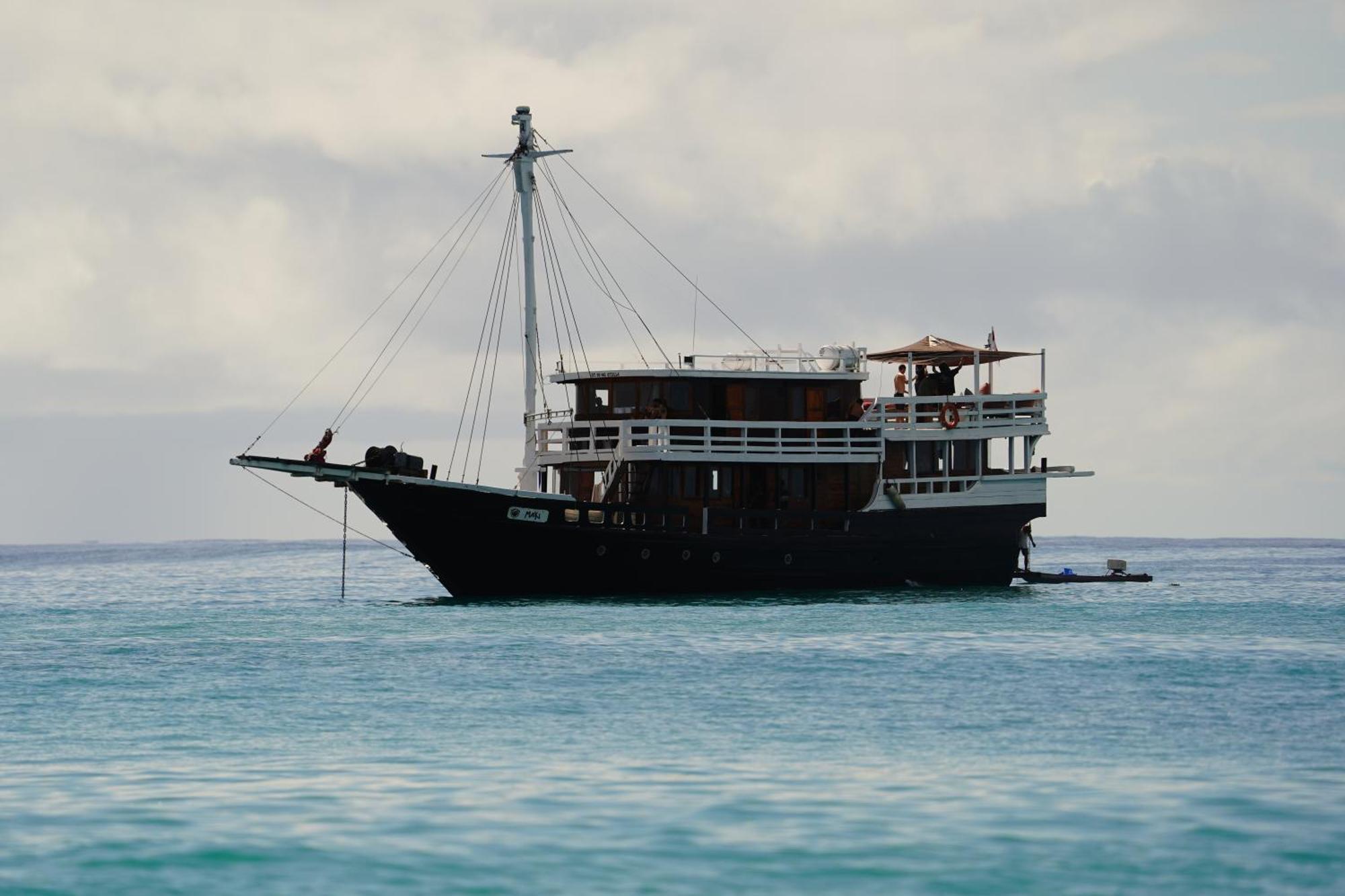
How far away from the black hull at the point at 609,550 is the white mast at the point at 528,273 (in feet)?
14.3

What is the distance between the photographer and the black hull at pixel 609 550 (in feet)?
113

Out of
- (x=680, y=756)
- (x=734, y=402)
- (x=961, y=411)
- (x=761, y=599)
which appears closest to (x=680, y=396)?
(x=734, y=402)

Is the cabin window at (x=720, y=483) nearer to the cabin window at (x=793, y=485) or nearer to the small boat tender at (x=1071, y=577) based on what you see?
the cabin window at (x=793, y=485)

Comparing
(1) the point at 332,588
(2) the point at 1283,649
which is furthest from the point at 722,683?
(1) the point at 332,588

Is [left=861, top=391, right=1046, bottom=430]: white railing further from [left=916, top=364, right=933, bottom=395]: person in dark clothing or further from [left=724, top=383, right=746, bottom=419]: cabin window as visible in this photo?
[left=724, top=383, right=746, bottom=419]: cabin window

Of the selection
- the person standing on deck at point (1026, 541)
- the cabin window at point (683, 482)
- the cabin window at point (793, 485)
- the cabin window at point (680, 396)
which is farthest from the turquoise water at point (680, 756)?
the person standing on deck at point (1026, 541)

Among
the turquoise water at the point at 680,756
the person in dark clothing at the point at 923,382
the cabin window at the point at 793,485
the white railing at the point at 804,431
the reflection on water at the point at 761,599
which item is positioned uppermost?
the person in dark clothing at the point at 923,382

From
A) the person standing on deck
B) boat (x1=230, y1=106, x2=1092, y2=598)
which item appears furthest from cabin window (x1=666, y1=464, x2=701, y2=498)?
the person standing on deck

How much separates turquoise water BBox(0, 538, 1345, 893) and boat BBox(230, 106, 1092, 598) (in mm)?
2956

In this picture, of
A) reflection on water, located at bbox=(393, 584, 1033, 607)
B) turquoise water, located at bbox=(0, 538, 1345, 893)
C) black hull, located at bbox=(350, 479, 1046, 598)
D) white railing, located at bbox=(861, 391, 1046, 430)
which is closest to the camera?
turquoise water, located at bbox=(0, 538, 1345, 893)

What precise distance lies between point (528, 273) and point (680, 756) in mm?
24463

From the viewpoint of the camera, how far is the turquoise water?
39.5 feet

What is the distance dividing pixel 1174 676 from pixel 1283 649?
16.6ft

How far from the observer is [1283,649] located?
2673 cm
